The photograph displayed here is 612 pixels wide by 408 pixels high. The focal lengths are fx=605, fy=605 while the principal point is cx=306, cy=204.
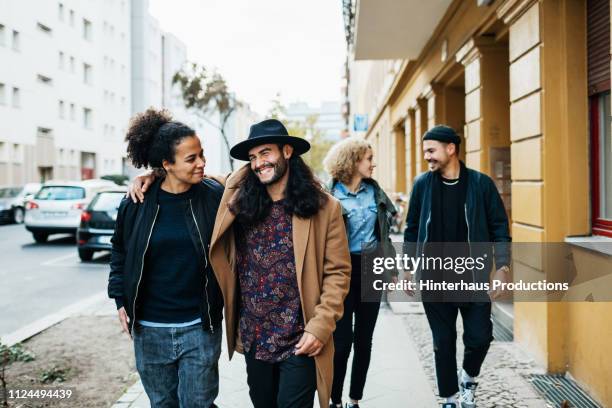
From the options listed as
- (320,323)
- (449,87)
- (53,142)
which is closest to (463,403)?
(320,323)

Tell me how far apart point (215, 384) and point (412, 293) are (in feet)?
5.90

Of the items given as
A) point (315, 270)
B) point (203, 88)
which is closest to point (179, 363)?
point (315, 270)

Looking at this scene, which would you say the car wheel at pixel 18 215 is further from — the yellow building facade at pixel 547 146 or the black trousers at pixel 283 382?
the black trousers at pixel 283 382

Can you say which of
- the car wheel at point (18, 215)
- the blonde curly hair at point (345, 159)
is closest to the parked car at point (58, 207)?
the car wheel at point (18, 215)

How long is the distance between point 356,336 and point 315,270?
1547 mm

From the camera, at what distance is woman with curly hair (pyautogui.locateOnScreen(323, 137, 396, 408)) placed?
13.8ft

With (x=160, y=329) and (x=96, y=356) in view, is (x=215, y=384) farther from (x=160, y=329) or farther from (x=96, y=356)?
(x=96, y=356)

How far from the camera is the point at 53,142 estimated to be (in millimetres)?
39781

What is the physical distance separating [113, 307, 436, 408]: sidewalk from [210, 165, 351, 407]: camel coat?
1.72 metres

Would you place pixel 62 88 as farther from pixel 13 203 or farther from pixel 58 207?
pixel 58 207

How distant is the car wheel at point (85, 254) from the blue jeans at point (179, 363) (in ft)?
33.6

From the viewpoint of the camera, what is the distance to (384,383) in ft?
16.3

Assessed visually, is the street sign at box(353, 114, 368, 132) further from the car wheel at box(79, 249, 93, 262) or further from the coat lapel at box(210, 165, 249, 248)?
the coat lapel at box(210, 165, 249, 248)

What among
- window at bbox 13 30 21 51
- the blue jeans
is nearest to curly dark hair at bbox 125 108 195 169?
the blue jeans
